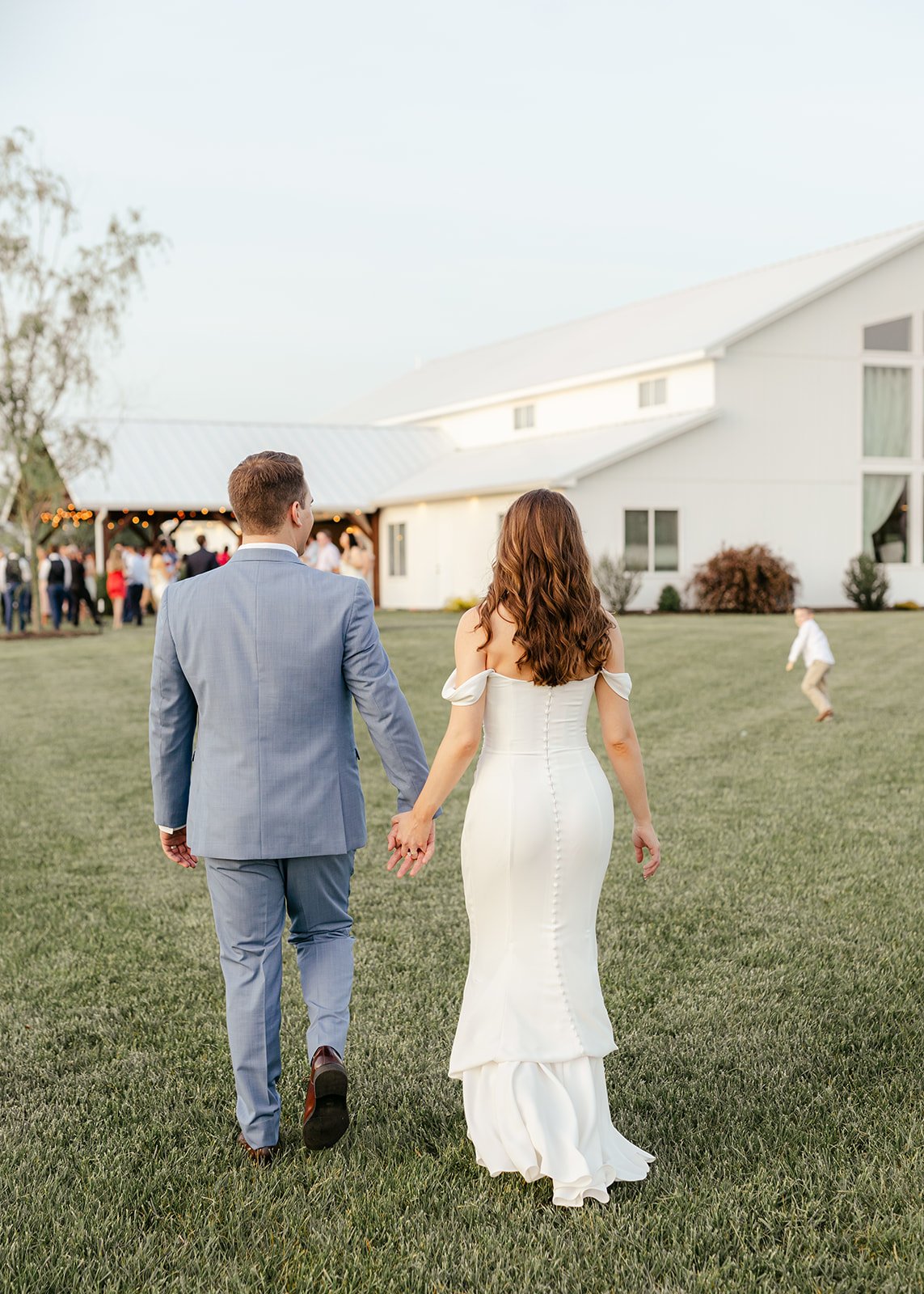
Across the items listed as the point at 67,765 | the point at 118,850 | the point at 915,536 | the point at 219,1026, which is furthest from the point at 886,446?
the point at 219,1026

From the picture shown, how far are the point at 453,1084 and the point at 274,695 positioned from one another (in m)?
1.60

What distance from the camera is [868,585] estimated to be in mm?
30641

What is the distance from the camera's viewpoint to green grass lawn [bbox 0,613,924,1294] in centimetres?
331

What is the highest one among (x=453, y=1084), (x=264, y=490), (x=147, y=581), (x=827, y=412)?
(x=827, y=412)

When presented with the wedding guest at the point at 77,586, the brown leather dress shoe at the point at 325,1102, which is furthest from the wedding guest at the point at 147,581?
the brown leather dress shoe at the point at 325,1102

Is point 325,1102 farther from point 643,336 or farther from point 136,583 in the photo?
point 643,336

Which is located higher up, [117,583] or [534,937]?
[117,583]

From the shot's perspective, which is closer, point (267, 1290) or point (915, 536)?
point (267, 1290)

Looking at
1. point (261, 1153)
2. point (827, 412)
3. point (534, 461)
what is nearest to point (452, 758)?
point (261, 1153)

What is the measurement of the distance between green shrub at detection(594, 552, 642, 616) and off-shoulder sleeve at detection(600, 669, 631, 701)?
996 inches

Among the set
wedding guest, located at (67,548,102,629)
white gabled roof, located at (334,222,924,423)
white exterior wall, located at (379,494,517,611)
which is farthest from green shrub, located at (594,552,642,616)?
wedding guest, located at (67,548,102,629)

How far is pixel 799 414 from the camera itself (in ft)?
103

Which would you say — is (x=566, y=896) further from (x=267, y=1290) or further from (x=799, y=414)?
(x=799, y=414)

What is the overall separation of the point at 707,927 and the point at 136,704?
10727 millimetres
